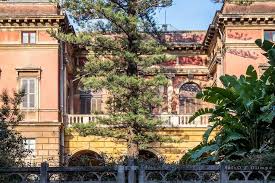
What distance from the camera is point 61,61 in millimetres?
36531

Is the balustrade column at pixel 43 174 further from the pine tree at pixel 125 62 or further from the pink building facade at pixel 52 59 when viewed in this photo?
the pink building facade at pixel 52 59

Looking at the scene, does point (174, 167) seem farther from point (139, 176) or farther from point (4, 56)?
point (4, 56)

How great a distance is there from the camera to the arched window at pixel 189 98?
41.9 m

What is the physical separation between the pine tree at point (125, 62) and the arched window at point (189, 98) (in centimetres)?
994

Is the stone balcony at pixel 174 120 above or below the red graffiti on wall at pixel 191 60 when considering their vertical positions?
below

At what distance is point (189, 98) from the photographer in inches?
1662

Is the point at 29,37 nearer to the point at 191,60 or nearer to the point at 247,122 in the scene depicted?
the point at 191,60

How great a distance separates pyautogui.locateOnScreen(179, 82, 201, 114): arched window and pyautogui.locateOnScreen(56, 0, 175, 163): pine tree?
9.94 metres

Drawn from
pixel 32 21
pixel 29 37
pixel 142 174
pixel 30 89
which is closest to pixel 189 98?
pixel 30 89

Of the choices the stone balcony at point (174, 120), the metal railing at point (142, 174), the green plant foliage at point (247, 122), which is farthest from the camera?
the stone balcony at point (174, 120)

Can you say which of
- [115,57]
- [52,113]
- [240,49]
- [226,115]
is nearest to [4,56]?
[52,113]

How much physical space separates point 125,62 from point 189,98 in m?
11.3

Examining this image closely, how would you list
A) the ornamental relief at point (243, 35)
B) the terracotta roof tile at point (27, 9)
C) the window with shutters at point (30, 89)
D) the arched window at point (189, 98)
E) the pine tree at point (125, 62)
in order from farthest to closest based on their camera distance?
the arched window at point (189, 98) → the window with shutters at point (30, 89) → the terracotta roof tile at point (27, 9) → the ornamental relief at point (243, 35) → the pine tree at point (125, 62)

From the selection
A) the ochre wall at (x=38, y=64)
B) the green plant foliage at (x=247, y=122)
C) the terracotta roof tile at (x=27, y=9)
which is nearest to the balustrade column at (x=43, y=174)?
the green plant foliage at (x=247, y=122)
